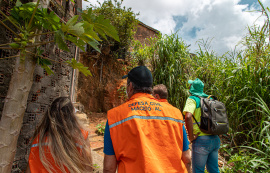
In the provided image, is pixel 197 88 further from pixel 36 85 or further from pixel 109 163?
pixel 36 85

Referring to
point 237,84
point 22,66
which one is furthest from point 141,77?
point 237,84

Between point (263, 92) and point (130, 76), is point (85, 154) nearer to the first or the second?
point (130, 76)

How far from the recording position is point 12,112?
1.03 metres

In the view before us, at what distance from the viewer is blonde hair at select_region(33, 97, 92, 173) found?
131 cm

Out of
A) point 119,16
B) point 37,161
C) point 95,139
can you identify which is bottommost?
point 95,139

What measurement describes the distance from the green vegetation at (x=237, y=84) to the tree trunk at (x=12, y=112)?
2.88m

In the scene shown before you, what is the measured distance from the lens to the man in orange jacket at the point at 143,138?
1096 millimetres

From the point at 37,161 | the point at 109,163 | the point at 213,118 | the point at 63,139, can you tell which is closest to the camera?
the point at 109,163

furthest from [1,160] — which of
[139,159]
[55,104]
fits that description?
[139,159]

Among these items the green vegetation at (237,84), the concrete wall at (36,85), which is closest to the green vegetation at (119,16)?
the green vegetation at (237,84)

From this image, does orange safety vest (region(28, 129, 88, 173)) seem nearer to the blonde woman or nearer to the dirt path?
the blonde woman

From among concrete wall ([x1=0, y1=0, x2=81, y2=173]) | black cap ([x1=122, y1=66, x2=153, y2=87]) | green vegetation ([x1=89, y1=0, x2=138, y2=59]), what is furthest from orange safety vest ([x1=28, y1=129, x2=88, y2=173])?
green vegetation ([x1=89, y1=0, x2=138, y2=59])

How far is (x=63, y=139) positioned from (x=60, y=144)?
6cm

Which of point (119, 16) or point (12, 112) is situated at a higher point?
point (119, 16)
